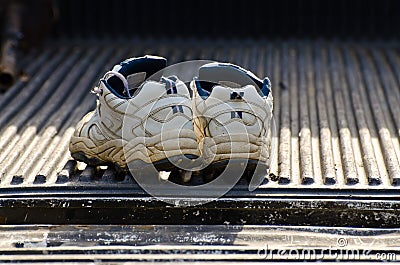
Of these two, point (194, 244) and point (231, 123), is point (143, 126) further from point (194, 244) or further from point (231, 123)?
point (194, 244)

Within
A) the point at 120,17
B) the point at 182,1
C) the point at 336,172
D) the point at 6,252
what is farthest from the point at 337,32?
the point at 6,252

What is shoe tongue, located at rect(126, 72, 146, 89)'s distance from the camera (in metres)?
2.19

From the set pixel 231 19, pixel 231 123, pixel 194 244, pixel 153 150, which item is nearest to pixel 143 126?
pixel 153 150

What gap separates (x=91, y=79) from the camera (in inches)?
122

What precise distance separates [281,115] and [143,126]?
80 centimetres

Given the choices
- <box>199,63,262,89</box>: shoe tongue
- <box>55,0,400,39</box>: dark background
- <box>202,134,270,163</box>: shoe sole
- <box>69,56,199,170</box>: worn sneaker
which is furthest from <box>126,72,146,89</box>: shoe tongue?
<box>55,0,400,39</box>: dark background

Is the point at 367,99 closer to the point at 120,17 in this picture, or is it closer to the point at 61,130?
the point at 61,130

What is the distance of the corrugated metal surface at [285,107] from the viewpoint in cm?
213

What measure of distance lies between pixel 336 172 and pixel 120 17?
177 cm

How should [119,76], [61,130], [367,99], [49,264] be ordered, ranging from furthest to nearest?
[367,99] < [61,130] < [119,76] < [49,264]

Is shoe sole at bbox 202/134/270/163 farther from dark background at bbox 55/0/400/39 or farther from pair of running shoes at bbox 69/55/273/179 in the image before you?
dark background at bbox 55/0/400/39

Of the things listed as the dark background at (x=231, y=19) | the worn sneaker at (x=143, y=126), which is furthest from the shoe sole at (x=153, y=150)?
the dark background at (x=231, y=19)

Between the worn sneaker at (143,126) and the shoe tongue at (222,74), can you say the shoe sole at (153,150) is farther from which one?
the shoe tongue at (222,74)

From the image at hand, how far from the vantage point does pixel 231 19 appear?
3.58 metres
